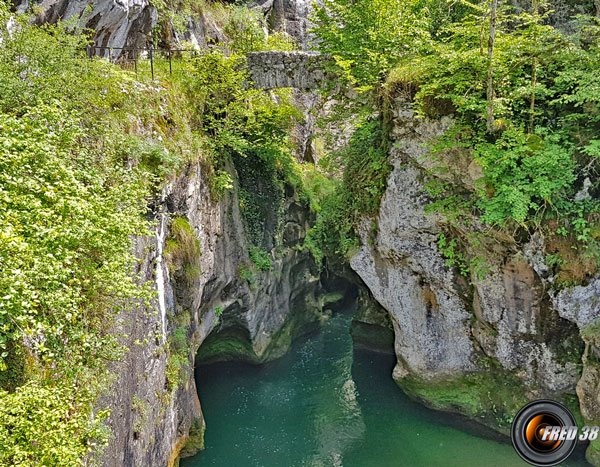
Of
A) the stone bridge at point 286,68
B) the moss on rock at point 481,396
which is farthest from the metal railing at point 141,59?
the moss on rock at point 481,396

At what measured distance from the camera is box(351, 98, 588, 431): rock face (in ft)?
28.2

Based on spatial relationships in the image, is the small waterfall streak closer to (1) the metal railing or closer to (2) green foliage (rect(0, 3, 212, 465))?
(2) green foliage (rect(0, 3, 212, 465))

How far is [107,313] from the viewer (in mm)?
4469

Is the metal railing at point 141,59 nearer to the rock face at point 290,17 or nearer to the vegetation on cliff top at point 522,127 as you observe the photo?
the vegetation on cliff top at point 522,127

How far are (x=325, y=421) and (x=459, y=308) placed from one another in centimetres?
463

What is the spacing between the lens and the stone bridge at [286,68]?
11461 mm

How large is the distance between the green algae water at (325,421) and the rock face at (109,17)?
9.70m

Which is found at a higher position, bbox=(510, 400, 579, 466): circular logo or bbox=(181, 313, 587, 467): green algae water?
bbox=(510, 400, 579, 466): circular logo

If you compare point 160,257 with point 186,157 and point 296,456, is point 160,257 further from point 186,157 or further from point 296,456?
point 296,456

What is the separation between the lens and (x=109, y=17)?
395 inches

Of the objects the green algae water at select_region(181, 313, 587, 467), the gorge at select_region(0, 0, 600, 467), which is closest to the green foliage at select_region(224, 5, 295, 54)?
the gorge at select_region(0, 0, 600, 467)

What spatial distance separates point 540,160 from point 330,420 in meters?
8.06

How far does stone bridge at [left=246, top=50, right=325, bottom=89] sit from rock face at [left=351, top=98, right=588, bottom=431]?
3.17 meters

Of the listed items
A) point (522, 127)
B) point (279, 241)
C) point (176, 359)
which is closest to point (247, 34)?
point (279, 241)
